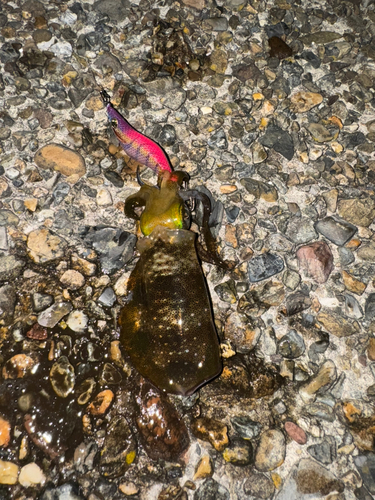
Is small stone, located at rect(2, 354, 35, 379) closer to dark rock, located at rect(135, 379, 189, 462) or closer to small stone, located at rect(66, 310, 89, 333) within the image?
small stone, located at rect(66, 310, 89, 333)

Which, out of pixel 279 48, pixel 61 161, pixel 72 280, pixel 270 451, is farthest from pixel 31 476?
pixel 279 48

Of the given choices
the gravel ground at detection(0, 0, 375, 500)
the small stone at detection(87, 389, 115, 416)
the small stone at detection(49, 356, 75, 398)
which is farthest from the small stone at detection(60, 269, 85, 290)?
the small stone at detection(87, 389, 115, 416)

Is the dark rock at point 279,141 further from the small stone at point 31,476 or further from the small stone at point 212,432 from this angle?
the small stone at point 31,476

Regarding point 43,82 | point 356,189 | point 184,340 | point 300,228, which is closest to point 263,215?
point 300,228

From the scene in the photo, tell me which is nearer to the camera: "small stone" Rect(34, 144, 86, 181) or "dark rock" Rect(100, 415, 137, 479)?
"dark rock" Rect(100, 415, 137, 479)

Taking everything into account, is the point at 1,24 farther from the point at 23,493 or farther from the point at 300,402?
the point at 300,402

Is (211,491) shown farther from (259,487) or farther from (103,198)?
(103,198)
